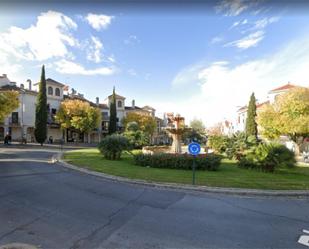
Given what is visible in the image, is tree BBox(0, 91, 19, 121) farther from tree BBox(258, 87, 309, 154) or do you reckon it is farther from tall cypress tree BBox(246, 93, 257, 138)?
tall cypress tree BBox(246, 93, 257, 138)

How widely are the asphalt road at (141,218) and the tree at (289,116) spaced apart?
849 inches

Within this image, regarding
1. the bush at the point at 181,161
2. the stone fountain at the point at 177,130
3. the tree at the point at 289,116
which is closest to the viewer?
the bush at the point at 181,161

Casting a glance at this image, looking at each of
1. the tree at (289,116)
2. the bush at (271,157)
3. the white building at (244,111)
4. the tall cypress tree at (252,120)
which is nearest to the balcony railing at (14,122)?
the tree at (289,116)

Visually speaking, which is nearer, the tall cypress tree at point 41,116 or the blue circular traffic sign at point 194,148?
the blue circular traffic sign at point 194,148

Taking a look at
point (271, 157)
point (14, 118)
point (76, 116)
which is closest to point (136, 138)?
point (76, 116)

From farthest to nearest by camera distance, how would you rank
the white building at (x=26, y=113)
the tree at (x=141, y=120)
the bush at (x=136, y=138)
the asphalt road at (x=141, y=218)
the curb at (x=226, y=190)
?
the tree at (x=141, y=120), the white building at (x=26, y=113), the bush at (x=136, y=138), the curb at (x=226, y=190), the asphalt road at (x=141, y=218)

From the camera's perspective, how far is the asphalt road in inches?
189

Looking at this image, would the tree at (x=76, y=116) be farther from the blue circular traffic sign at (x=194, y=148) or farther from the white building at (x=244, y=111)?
the blue circular traffic sign at (x=194, y=148)

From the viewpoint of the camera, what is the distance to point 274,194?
9203 millimetres

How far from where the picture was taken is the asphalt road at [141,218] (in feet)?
15.8

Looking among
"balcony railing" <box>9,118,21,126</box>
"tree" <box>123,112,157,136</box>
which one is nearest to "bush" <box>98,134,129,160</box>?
"balcony railing" <box>9,118,21,126</box>

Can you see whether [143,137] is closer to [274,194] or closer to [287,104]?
[287,104]

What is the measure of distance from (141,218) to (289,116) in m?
28.0

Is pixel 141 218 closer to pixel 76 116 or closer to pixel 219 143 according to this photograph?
pixel 219 143
